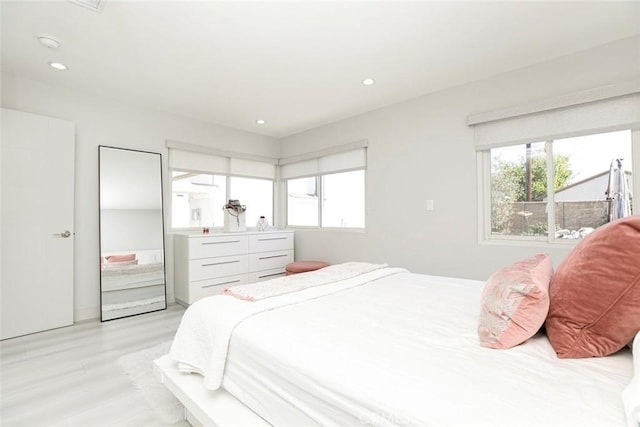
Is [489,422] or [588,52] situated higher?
[588,52]

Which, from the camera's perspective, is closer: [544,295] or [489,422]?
[489,422]

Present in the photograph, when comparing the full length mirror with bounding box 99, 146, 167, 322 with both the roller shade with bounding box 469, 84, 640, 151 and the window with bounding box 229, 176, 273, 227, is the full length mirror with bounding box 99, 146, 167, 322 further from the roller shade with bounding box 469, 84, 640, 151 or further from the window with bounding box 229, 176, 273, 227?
the roller shade with bounding box 469, 84, 640, 151

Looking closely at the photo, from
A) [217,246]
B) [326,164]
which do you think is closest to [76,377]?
[217,246]

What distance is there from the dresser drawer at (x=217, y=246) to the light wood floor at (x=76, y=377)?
0.82 metres

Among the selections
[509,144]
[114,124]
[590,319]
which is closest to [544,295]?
[590,319]

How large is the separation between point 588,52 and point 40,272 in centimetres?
518

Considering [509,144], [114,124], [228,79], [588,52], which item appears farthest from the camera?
[114,124]

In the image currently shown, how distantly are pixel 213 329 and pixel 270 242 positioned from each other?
2.96 m

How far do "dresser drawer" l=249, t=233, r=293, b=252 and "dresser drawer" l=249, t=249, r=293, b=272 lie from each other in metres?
0.07

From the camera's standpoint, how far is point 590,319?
97cm

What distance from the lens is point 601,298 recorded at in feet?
3.10

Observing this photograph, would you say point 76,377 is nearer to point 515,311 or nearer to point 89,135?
point 89,135

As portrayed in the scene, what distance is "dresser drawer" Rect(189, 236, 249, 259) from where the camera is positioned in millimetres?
3520

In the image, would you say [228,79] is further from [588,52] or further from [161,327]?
[588,52]
